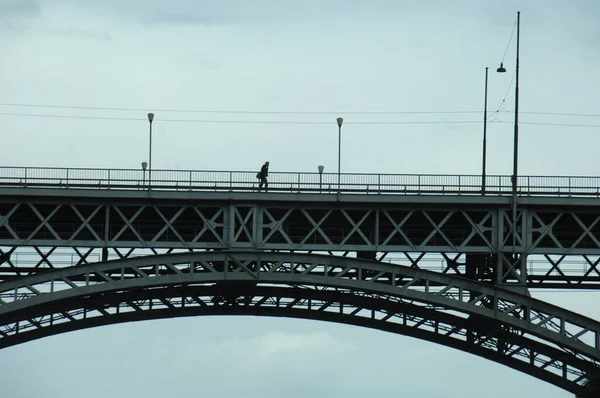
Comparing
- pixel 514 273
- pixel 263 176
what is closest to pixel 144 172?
pixel 263 176

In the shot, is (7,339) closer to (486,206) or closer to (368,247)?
(368,247)

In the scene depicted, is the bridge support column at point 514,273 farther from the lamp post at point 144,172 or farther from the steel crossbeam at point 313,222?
the lamp post at point 144,172

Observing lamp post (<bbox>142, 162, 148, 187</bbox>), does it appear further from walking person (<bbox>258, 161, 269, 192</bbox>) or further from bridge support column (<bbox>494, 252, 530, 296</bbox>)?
bridge support column (<bbox>494, 252, 530, 296</bbox>)

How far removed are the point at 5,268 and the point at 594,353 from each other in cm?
2864

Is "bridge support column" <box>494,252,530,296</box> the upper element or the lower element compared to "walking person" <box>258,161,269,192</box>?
lower

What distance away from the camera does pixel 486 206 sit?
2837 inches

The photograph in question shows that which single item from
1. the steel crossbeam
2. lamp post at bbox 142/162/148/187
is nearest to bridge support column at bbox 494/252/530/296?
the steel crossbeam

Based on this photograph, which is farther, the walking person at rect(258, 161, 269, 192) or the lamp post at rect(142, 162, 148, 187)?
the walking person at rect(258, 161, 269, 192)

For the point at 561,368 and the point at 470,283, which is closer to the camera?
the point at 470,283

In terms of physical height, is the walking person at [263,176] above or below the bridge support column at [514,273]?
above

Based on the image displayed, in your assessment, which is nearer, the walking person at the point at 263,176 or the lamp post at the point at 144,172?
the lamp post at the point at 144,172

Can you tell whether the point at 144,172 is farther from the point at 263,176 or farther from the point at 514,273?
the point at 514,273

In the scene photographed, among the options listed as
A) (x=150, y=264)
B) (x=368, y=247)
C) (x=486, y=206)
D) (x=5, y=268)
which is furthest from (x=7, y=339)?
(x=486, y=206)

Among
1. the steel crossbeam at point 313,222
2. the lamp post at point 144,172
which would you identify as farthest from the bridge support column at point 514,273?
the lamp post at point 144,172
